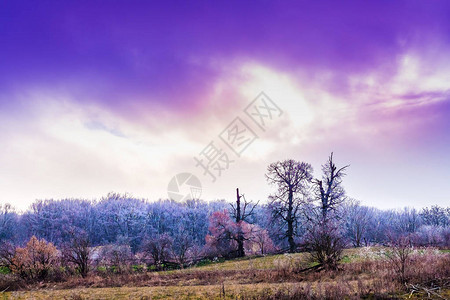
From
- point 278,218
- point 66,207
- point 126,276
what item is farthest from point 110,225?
point 126,276

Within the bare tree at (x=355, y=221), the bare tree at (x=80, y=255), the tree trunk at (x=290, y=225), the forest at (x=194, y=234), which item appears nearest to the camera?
the forest at (x=194, y=234)

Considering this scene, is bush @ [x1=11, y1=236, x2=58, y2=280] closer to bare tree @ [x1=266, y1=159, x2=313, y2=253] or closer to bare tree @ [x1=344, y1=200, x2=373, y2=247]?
bare tree @ [x1=266, y1=159, x2=313, y2=253]

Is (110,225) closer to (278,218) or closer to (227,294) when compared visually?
(278,218)

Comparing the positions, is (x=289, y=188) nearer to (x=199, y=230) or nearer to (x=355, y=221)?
(x=355, y=221)

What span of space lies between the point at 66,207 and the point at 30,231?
11839mm

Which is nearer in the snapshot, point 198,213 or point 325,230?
point 325,230

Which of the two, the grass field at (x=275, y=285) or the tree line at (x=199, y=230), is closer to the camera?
the grass field at (x=275, y=285)

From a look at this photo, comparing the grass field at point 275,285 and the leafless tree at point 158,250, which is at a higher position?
the grass field at point 275,285

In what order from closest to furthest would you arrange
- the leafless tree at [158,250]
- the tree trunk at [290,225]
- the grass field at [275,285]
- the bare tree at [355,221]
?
the grass field at [275,285]
the leafless tree at [158,250]
the tree trunk at [290,225]
the bare tree at [355,221]

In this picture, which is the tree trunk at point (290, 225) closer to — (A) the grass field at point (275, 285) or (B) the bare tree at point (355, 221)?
(B) the bare tree at point (355, 221)

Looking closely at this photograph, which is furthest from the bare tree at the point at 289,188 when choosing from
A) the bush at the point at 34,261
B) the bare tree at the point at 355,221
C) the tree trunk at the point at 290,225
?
the bush at the point at 34,261

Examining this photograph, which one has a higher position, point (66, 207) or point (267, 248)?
point (66, 207)

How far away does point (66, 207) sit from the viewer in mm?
81188

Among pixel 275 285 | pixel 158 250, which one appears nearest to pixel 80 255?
pixel 158 250
